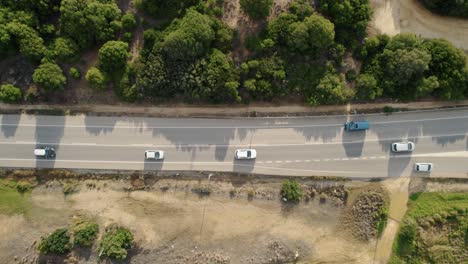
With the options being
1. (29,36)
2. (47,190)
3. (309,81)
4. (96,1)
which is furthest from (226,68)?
(47,190)

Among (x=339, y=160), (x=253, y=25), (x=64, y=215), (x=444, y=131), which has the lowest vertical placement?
(x=64, y=215)

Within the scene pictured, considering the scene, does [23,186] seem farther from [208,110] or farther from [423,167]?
[423,167]

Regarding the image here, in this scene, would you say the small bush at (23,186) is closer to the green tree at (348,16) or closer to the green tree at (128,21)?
the green tree at (128,21)

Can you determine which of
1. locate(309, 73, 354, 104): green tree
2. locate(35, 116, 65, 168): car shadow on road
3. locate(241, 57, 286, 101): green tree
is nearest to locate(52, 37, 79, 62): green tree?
locate(35, 116, 65, 168): car shadow on road

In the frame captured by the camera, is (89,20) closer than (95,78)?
Yes

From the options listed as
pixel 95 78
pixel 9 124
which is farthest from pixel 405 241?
pixel 9 124

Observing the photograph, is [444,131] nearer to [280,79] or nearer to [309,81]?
[309,81]

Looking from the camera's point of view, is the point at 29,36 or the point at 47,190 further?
the point at 47,190

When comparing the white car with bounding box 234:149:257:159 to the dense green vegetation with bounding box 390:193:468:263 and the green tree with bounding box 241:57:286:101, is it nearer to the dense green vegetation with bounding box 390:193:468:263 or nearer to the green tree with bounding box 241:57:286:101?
the green tree with bounding box 241:57:286:101
